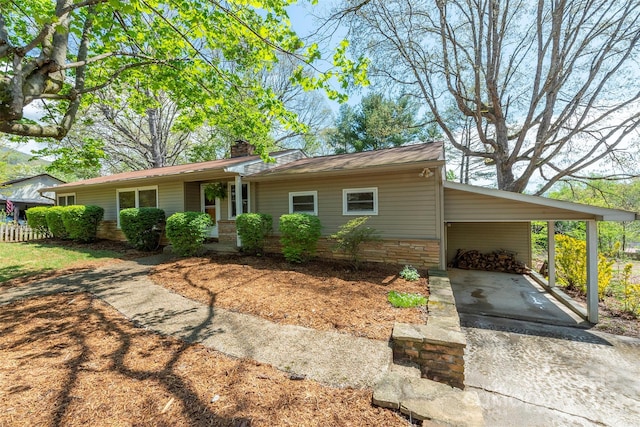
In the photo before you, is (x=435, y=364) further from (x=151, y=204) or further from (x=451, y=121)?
(x=451, y=121)

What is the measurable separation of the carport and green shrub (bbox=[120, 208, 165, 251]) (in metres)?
9.75

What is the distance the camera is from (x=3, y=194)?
20.8 m

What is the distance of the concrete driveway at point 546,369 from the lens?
2.83m

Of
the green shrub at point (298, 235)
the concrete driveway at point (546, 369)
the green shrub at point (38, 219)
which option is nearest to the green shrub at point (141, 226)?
the green shrub at point (298, 235)

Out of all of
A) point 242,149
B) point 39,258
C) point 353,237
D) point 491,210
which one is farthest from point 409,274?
point 39,258

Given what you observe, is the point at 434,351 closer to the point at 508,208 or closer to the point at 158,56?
the point at 508,208

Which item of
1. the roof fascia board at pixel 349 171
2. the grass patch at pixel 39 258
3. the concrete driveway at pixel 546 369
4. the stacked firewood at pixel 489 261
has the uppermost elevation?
the roof fascia board at pixel 349 171

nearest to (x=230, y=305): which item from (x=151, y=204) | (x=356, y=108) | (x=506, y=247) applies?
(x=151, y=204)

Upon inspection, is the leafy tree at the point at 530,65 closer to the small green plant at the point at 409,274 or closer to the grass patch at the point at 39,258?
the small green plant at the point at 409,274

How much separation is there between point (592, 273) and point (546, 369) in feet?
9.49

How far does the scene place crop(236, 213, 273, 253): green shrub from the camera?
801 cm

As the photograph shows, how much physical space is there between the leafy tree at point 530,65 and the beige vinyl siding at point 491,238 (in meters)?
2.01

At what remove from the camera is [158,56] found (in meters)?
6.09

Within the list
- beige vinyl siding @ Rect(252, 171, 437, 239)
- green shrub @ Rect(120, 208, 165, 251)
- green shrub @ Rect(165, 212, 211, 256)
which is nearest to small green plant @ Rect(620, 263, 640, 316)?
beige vinyl siding @ Rect(252, 171, 437, 239)
